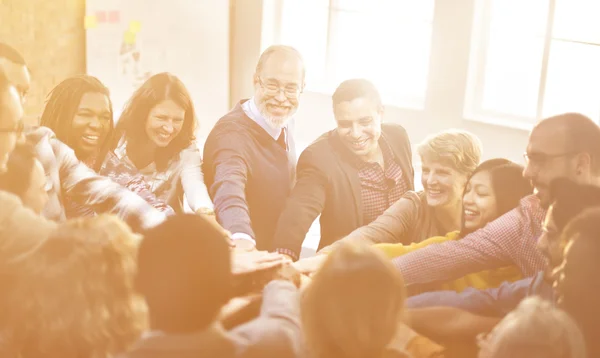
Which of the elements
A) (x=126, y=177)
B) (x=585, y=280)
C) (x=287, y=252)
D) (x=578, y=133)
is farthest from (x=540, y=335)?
(x=126, y=177)

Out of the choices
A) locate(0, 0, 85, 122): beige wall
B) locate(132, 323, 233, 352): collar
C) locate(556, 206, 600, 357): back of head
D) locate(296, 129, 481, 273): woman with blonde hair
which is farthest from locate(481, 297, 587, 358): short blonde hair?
locate(0, 0, 85, 122): beige wall

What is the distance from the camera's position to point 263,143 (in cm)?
233

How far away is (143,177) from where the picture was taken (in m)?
2.22

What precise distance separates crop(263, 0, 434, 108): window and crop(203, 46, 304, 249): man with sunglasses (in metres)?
2.51

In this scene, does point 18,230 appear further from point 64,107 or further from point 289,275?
point 64,107

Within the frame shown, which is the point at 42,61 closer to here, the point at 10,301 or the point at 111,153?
the point at 111,153

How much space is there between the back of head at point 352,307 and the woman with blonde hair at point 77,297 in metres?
0.28

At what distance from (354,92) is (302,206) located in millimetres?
369

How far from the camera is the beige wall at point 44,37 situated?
4.16 meters

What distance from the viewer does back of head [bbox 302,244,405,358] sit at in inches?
46.0

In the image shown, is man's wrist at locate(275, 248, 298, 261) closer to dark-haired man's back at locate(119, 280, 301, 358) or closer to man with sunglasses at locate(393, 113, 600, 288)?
man with sunglasses at locate(393, 113, 600, 288)

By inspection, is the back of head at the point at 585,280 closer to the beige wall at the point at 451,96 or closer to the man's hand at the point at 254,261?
the man's hand at the point at 254,261

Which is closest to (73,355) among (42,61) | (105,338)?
Result: (105,338)

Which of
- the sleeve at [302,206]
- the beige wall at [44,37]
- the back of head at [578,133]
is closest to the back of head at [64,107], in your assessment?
the sleeve at [302,206]
